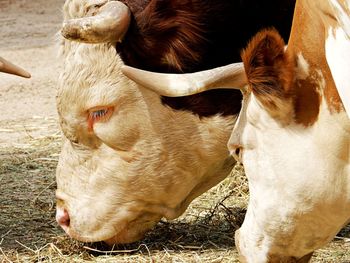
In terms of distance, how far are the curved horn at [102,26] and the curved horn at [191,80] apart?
53 centimetres

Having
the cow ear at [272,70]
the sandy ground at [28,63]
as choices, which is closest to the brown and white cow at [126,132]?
the cow ear at [272,70]

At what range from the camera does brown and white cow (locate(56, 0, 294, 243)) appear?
5297mm

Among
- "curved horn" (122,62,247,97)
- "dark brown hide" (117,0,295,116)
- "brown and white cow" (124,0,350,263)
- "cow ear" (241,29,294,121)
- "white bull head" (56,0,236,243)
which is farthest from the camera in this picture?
"white bull head" (56,0,236,243)

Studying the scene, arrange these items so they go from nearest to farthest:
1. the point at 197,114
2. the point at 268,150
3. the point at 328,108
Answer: the point at 328,108
the point at 268,150
the point at 197,114

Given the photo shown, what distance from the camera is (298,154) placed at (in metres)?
4.39

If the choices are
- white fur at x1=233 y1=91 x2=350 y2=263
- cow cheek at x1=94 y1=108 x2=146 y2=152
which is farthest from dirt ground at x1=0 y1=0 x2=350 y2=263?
white fur at x1=233 y1=91 x2=350 y2=263

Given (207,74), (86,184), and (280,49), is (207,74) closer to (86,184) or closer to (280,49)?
(280,49)

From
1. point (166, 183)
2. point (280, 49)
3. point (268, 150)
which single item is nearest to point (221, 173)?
point (166, 183)

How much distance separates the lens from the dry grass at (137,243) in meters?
5.74

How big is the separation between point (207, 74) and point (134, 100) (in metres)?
0.90

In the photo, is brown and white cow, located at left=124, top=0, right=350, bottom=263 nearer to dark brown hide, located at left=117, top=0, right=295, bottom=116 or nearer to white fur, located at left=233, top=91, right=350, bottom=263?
white fur, located at left=233, top=91, right=350, bottom=263

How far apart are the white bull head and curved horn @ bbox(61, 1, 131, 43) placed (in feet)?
0.49

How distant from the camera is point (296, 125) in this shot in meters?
4.34

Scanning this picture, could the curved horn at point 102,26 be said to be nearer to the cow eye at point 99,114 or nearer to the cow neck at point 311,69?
the cow eye at point 99,114
